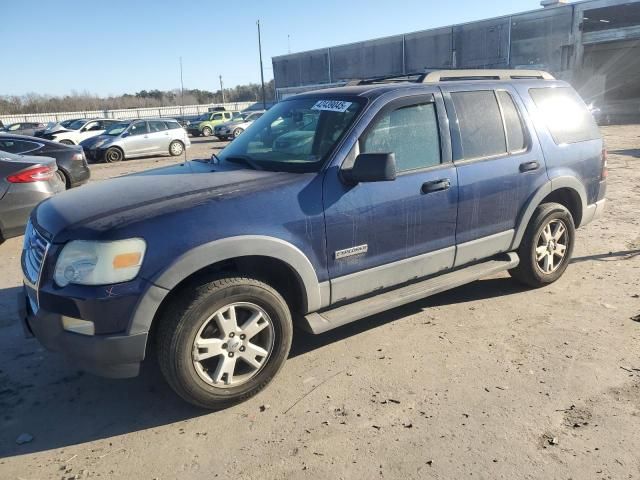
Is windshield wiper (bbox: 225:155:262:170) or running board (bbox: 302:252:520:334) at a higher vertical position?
windshield wiper (bbox: 225:155:262:170)

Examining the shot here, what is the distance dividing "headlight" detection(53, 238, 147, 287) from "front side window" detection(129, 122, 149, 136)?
17.6 metres

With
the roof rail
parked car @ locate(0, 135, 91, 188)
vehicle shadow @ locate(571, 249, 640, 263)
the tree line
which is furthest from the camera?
the tree line

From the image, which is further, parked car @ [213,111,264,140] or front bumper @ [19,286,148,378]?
parked car @ [213,111,264,140]

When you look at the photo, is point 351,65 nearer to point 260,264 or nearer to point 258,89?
point 258,89

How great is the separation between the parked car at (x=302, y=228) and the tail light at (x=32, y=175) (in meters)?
Answer: 3.35

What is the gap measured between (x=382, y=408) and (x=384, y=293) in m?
0.93

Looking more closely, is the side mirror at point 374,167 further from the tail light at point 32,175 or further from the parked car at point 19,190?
the tail light at point 32,175

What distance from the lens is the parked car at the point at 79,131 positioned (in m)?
22.0

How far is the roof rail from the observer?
4.12 metres

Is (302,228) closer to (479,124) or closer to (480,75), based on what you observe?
(479,124)

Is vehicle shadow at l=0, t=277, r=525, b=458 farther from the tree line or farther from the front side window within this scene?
the tree line

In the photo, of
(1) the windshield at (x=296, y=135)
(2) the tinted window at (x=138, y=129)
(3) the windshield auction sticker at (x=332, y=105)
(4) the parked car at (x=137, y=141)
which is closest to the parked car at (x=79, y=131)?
(4) the parked car at (x=137, y=141)

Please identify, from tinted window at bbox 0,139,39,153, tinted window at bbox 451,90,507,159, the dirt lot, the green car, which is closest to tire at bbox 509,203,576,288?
the dirt lot

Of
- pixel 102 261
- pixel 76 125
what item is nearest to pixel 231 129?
pixel 76 125
